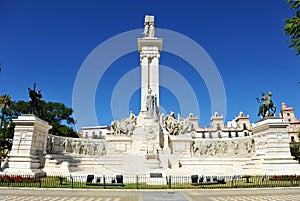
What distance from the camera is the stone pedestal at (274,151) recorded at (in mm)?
20812

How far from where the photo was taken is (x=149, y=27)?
45312 mm

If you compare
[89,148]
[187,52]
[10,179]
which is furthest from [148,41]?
[10,179]

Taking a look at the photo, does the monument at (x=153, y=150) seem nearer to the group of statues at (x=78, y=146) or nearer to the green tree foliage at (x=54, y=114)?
the group of statues at (x=78, y=146)

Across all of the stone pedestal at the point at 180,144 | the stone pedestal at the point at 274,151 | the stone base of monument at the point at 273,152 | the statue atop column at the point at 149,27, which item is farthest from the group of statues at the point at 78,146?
the statue atop column at the point at 149,27

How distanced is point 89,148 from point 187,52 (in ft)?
60.6

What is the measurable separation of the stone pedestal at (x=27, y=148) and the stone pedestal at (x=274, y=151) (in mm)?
20837

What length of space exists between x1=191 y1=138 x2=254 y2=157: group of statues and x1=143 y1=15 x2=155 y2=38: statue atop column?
78.5 ft

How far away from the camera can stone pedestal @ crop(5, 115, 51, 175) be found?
19.4 m

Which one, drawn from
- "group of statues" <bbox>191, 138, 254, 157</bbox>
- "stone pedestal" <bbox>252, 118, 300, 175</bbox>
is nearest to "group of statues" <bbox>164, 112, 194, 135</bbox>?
"group of statues" <bbox>191, 138, 254, 157</bbox>

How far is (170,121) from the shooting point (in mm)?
32469

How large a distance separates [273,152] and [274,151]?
0.44 ft

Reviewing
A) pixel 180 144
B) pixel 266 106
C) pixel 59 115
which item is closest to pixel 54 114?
pixel 59 115

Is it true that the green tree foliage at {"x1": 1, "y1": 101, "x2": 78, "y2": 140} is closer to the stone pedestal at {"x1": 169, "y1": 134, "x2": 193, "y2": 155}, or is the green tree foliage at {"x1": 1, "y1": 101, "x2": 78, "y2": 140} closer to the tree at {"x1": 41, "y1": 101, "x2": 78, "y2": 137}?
the tree at {"x1": 41, "y1": 101, "x2": 78, "y2": 137}

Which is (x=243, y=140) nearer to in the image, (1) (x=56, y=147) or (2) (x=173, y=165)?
(2) (x=173, y=165)
